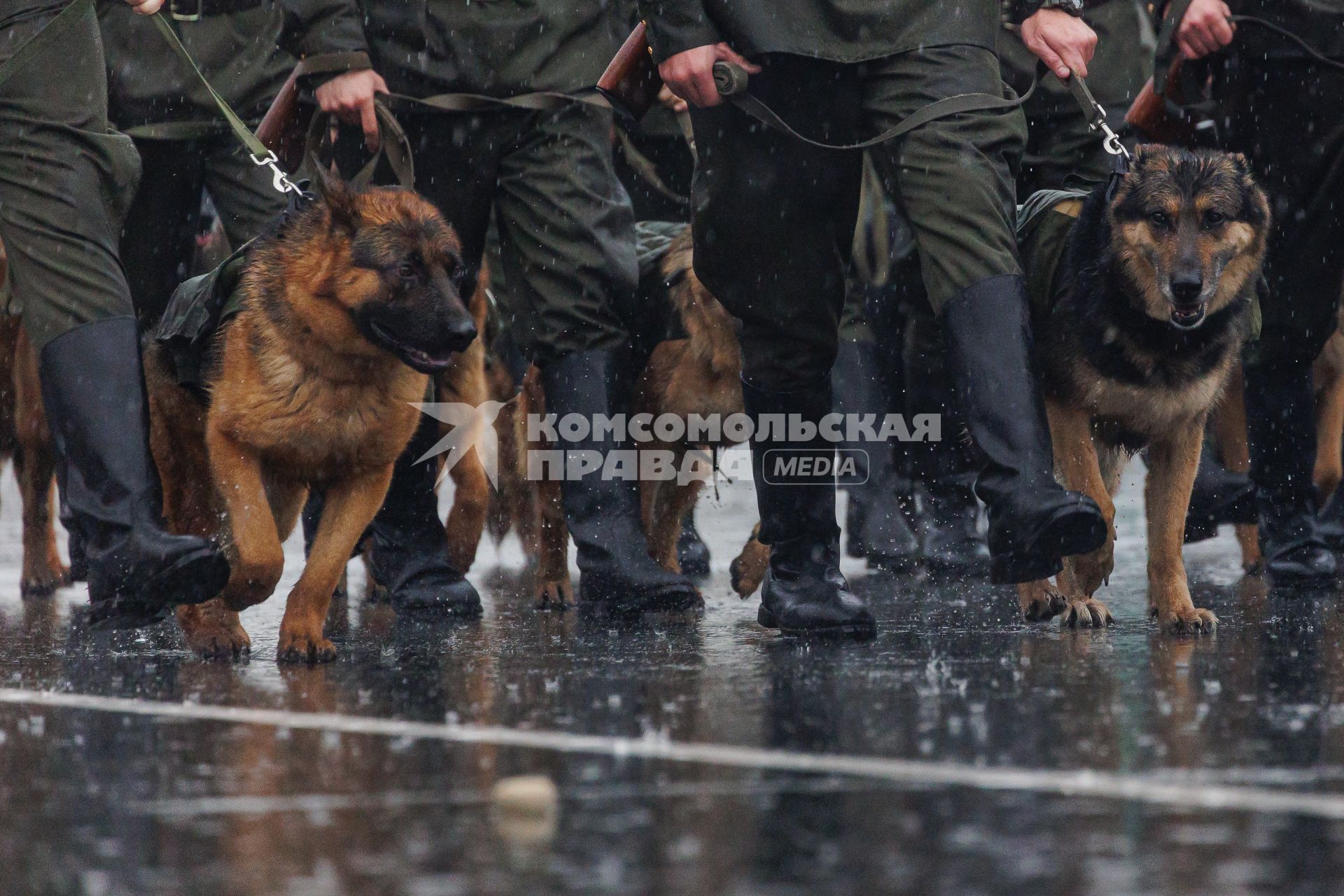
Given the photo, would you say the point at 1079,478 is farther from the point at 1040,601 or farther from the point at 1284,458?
the point at 1284,458

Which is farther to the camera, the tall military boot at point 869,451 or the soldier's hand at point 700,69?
the tall military boot at point 869,451

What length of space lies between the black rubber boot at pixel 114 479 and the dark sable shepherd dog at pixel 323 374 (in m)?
0.24

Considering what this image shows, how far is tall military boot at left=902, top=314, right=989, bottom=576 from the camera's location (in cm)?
652

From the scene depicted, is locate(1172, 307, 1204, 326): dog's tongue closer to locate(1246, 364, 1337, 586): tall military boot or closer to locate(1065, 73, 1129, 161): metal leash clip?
locate(1065, 73, 1129, 161): metal leash clip

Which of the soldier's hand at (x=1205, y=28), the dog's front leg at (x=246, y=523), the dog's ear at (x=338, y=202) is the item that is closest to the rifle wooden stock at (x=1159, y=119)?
the soldier's hand at (x=1205, y=28)

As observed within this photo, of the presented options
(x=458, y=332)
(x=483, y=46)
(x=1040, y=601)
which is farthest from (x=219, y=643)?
(x=1040, y=601)

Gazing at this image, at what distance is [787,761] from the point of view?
284 centimetres

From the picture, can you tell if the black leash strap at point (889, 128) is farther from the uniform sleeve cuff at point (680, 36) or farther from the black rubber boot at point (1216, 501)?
the black rubber boot at point (1216, 501)

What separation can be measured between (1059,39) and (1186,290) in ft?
3.41

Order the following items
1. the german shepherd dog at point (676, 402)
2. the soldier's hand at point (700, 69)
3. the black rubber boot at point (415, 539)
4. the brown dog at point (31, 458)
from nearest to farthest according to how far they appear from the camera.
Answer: the soldier's hand at point (700, 69), the black rubber boot at point (415, 539), the german shepherd dog at point (676, 402), the brown dog at point (31, 458)

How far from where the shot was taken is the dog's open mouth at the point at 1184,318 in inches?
196

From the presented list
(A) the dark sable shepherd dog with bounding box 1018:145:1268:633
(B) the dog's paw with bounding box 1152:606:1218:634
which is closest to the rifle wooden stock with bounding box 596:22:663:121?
(A) the dark sable shepherd dog with bounding box 1018:145:1268:633

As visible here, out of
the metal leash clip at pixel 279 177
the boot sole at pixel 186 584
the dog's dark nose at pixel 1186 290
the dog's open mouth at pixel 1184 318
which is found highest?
the metal leash clip at pixel 279 177

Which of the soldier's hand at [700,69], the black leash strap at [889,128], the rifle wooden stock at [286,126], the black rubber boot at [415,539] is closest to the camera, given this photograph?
the black leash strap at [889,128]
